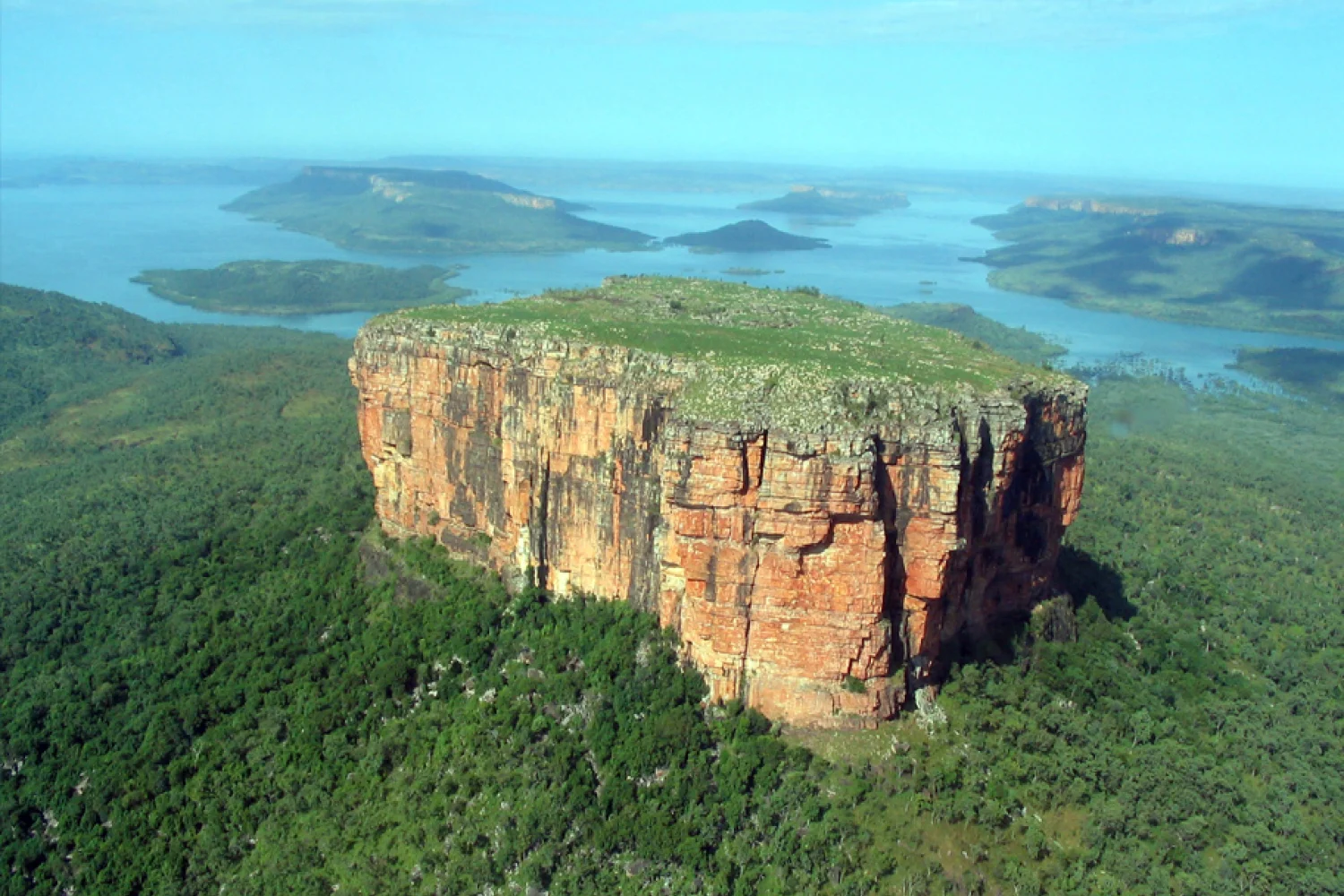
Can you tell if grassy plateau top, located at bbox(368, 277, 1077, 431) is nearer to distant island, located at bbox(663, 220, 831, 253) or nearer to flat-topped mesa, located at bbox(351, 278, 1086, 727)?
flat-topped mesa, located at bbox(351, 278, 1086, 727)

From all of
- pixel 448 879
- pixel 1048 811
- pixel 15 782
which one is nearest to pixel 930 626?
pixel 1048 811

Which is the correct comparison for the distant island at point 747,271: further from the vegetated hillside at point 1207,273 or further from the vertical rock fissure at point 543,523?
the vertical rock fissure at point 543,523

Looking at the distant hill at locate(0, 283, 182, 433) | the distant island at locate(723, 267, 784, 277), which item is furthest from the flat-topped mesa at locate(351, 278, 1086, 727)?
the distant island at locate(723, 267, 784, 277)

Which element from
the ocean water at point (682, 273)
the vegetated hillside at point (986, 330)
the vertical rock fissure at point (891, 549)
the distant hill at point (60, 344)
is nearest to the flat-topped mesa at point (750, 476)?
the vertical rock fissure at point (891, 549)

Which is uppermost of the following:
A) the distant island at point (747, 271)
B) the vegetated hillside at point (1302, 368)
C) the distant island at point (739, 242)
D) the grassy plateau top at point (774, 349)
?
the grassy plateau top at point (774, 349)

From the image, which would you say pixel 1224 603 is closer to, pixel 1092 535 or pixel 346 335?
pixel 1092 535

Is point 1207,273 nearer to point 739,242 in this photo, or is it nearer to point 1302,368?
point 1302,368
